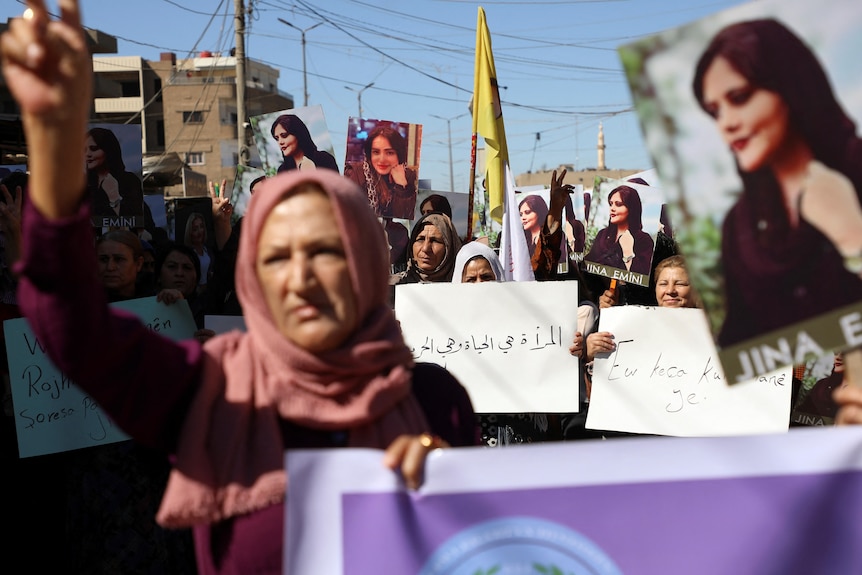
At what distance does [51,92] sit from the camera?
1441 mm

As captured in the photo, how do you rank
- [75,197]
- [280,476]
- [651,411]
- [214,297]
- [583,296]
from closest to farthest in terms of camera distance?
[75,197]
[280,476]
[651,411]
[214,297]
[583,296]

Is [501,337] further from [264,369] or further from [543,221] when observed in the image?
[543,221]

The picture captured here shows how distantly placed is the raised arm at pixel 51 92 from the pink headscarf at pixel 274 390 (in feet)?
1.39

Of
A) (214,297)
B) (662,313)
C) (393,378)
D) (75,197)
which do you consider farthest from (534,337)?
(75,197)

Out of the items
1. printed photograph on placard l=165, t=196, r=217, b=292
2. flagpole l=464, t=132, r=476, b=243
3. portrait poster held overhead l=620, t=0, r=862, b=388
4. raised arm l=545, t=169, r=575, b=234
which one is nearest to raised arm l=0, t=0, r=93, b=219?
portrait poster held overhead l=620, t=0, r=862, b=388

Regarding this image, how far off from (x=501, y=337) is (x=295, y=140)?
264cm

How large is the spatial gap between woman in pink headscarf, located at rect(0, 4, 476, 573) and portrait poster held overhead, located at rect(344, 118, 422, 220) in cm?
501

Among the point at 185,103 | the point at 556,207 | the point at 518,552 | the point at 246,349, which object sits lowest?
the point at 518,552

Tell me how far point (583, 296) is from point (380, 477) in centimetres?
440

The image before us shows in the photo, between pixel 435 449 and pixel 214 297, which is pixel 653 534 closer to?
pixel 435 449

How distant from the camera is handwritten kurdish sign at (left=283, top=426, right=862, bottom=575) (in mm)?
1761

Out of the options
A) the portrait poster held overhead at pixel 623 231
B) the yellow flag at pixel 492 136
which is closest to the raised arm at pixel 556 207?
the yellow flag at pixel 492 136

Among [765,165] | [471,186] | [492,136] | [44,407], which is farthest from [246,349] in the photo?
[471,186]

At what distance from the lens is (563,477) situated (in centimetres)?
179
